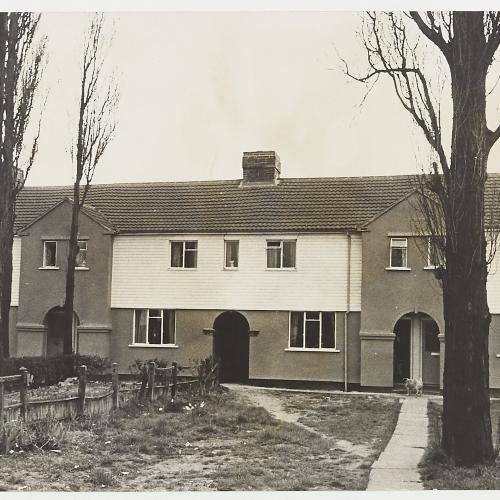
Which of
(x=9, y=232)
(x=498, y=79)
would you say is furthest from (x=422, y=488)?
(x=9, y=232)

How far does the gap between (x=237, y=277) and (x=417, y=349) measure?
23.1 feet

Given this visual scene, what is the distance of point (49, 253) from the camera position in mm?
28625

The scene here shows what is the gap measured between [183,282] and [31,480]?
678 inches

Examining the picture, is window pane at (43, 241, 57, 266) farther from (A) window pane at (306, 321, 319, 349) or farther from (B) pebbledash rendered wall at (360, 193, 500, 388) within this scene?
(B) pebbledash rendered wall at (360, 193, 500, 388)

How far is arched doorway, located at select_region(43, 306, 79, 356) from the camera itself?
92.9 ft

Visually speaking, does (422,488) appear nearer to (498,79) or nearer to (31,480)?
(31,480)

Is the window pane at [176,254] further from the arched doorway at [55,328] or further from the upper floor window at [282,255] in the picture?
the arched doorway at [55,328]

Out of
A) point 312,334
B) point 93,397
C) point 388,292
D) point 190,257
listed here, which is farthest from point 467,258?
point 190,257

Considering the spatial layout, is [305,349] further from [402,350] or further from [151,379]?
[151,379]

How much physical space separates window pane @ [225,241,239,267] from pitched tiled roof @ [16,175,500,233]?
60cm

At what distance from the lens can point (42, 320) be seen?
2811 centimetres

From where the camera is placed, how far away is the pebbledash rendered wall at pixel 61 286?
2784cm

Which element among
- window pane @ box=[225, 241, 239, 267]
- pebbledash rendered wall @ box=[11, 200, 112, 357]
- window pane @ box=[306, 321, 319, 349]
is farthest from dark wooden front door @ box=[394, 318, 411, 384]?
pebbledash rendered wall @ box=[11, 200, 112, 357]

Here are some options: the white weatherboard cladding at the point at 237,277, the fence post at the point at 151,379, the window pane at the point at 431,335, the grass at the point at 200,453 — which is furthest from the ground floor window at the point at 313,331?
the fence post at the point at 151,379
